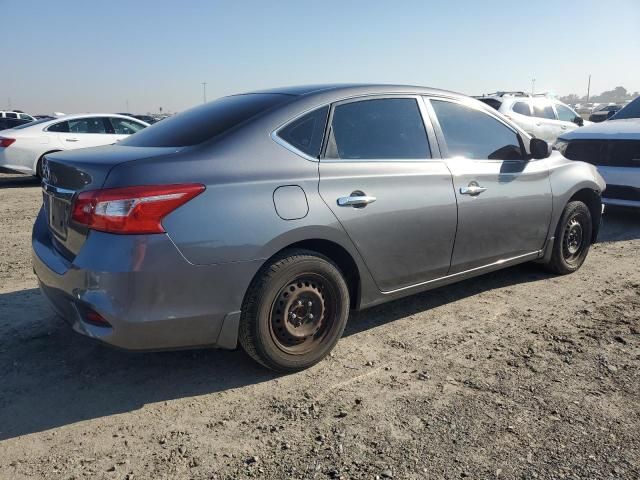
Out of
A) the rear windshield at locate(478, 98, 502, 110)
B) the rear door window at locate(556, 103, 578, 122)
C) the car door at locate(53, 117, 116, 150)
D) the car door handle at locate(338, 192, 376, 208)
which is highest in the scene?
the rear windshield at locate(478, 98, 502, 110)

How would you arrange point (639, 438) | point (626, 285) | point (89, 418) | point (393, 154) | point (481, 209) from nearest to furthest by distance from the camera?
point (639, 438) < point (89, 418) < point (393, 154) < point (481, 209) < point (626, 285)

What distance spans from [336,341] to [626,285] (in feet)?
9.67

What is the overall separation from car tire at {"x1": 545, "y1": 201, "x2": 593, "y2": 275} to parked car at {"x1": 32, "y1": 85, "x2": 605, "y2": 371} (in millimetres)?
708

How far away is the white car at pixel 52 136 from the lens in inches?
420

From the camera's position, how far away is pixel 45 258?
315cm

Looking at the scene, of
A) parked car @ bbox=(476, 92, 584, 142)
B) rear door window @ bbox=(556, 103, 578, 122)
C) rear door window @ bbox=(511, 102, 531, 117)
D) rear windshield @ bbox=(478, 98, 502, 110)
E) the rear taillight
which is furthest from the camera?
rear door window @ bbox=(556, 103, 578, 122)

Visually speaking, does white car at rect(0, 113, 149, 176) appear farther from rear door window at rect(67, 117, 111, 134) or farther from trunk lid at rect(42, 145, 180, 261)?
trunk lid at rect(42, 145, 180, 261)

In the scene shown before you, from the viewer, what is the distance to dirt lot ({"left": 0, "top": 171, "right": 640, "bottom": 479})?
245 cm

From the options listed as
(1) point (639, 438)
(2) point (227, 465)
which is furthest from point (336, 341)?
(1) point (639, 438)


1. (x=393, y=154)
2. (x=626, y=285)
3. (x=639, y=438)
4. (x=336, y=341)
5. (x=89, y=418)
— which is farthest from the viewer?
(x=626, y=285)

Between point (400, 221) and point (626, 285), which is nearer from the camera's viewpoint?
point (400, 221)

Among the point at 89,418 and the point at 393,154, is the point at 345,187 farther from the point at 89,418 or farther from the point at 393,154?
the point at 89,418

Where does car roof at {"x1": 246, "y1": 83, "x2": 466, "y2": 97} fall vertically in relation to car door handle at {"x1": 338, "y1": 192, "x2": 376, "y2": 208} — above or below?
above

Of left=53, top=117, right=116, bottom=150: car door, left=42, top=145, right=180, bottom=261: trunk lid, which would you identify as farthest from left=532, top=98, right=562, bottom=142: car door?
left=42, top=145, right=180, bottom=261: trunk lid
